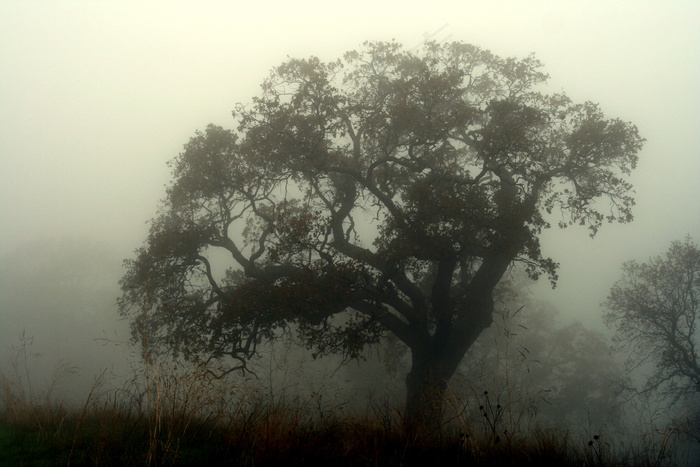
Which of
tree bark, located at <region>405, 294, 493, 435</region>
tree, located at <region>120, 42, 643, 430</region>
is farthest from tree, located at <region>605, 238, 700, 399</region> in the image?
tree bark, located at <region>405, 294, 493, 435</region>

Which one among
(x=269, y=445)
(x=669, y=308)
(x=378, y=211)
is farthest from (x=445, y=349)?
(x=669, y=308)

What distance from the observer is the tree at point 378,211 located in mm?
10531

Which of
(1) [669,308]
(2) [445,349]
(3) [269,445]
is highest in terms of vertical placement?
(1) [669,308]

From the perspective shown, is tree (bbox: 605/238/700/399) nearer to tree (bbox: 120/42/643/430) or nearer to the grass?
tree (bbox: 120/42/643/430)

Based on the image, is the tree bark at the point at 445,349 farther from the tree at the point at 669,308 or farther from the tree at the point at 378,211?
the tree at the point at 669,308

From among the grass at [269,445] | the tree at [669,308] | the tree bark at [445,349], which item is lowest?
the grass at [269,445]

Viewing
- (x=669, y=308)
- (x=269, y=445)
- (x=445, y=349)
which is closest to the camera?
(x=269, y=445)

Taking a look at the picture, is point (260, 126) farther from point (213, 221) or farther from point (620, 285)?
point (620, 285)

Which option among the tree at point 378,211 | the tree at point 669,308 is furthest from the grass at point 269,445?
the tree at point 669,308

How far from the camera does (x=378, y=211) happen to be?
12508 mm

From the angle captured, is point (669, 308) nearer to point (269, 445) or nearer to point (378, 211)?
point (378, 211)

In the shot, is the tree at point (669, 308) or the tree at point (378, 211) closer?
the tree at point (378, 211)

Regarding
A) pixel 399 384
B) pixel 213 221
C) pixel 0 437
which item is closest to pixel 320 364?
pixel 399 384

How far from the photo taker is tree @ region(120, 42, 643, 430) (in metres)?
10.5
